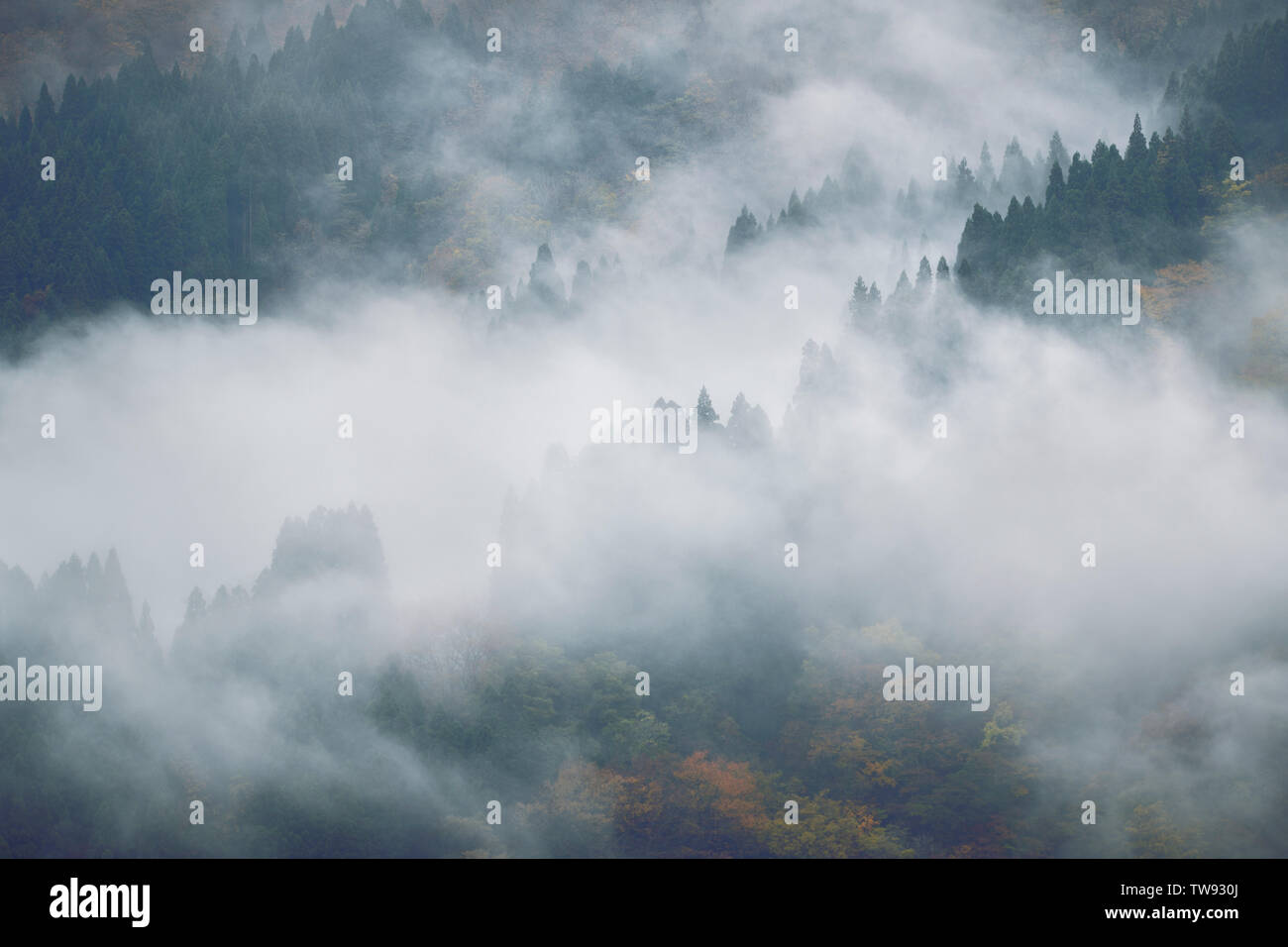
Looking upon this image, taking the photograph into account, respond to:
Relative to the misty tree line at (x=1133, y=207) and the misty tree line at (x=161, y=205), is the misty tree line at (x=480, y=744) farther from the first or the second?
the misty tree line at (x=161, y=205)

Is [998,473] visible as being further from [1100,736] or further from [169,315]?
[169,315]

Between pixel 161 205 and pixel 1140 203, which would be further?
pixel 161 205

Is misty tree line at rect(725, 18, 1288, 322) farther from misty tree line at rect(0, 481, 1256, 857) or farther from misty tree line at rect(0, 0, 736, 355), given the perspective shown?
misty tree line at rect(0, 0, 736, 355)

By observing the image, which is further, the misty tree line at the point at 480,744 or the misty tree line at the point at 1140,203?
the misty tree line at the point at 1140,203

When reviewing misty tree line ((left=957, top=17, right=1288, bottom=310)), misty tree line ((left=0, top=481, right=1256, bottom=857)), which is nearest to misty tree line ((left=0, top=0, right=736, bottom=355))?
misty tree line ((left=0, top=481, right=1256, bottom=857))

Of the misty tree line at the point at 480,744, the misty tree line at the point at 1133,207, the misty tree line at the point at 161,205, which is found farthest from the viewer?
the misty tree line at the point at 161,205

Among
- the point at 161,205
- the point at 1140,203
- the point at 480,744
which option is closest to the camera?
the point at 480,744

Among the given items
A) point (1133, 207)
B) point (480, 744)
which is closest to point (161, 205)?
point (480, 744)

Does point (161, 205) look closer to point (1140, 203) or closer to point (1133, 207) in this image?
point (1133, 207)

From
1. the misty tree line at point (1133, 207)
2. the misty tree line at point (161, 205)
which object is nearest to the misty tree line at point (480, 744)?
the misty tree line at point (1133, 207)

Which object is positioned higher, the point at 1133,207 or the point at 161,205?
the point at 161,205

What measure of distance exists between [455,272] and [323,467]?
1687 inches

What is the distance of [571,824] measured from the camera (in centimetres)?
10144
